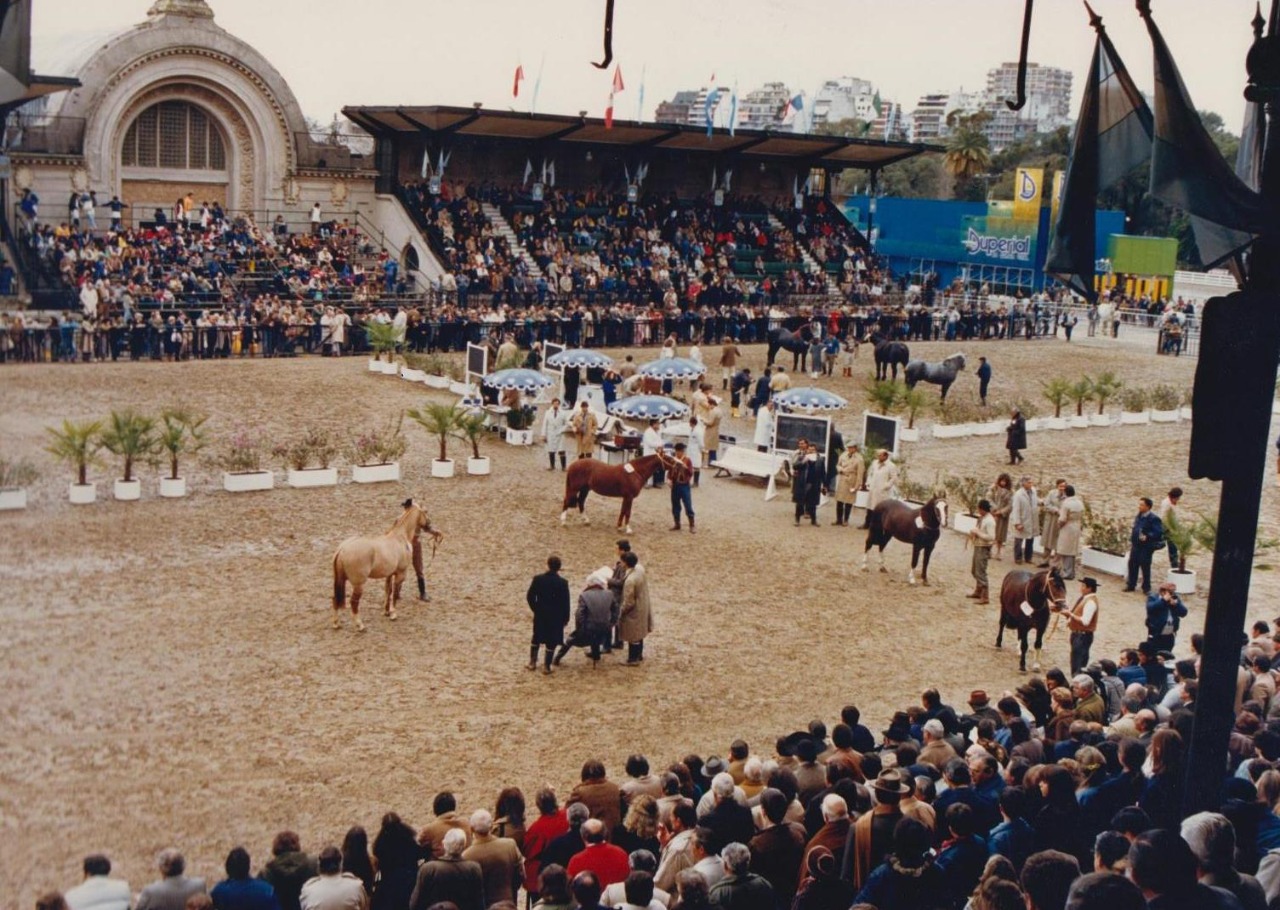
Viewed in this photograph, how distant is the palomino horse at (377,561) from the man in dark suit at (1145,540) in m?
9.14

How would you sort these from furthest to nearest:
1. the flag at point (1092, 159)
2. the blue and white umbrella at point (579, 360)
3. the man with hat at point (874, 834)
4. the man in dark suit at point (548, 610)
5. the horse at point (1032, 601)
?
the blue and white umbrella at point (579, 360) → the horse at point (1032, 601) → the man in dark suit at point (548, 610) → the man with hat at point (874, 834) → the flag at point (1092, 159)

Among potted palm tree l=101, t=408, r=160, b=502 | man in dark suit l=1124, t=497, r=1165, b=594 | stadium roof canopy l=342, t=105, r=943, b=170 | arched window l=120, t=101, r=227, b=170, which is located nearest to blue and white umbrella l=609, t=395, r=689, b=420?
potted palm tree l=101, t=408, r=160, b=502

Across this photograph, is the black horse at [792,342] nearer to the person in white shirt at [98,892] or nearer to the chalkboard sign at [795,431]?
the chalkboard sign at [795,431]

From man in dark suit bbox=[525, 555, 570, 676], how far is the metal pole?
27.3 ft

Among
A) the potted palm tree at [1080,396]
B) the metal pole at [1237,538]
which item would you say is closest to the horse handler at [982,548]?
the metal pole at [1237,538]

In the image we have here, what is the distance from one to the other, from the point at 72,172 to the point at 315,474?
19502 mm

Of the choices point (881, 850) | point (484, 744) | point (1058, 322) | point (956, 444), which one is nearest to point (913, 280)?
point (1058, 322)

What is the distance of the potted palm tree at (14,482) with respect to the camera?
60.5ft

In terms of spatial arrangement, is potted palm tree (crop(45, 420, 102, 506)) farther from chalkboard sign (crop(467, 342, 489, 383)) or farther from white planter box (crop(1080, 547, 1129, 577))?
white planter box (crop(1080, 547, 1129, 577))

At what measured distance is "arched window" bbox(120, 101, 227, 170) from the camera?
39062mm

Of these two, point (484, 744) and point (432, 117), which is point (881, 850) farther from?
point (432, 117)

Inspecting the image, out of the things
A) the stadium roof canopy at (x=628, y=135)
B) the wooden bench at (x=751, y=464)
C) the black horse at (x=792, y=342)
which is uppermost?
the stadium roof canopy at (x=628, y=135)

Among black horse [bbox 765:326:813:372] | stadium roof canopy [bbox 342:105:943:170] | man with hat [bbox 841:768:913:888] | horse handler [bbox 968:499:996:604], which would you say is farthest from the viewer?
stadium roof canopy [bbox 342:105:943:170]

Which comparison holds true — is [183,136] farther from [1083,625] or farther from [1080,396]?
[1083,625]
